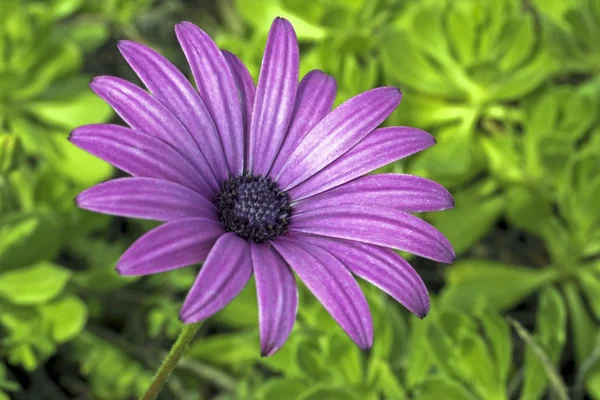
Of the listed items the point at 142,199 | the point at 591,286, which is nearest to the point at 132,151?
the point at 142,199

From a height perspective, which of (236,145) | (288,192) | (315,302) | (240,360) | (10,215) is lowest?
(240,360)

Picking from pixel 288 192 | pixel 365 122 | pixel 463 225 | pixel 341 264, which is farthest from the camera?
pixel 463 225

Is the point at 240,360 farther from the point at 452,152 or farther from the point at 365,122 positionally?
the point at 365,122

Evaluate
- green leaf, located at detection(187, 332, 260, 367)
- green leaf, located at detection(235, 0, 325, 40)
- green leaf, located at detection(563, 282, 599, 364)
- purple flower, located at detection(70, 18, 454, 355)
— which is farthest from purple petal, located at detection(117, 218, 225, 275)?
green leaf, located at detection(235, 0, 325, 40)

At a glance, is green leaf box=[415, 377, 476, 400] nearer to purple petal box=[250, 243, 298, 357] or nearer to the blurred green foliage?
the blurred green foliage

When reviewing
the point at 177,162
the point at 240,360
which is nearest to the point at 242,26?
the point at 240,360

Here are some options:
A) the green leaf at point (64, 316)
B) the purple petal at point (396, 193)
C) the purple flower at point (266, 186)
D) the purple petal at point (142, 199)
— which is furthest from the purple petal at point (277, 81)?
the green leaf at point (64, 316)
